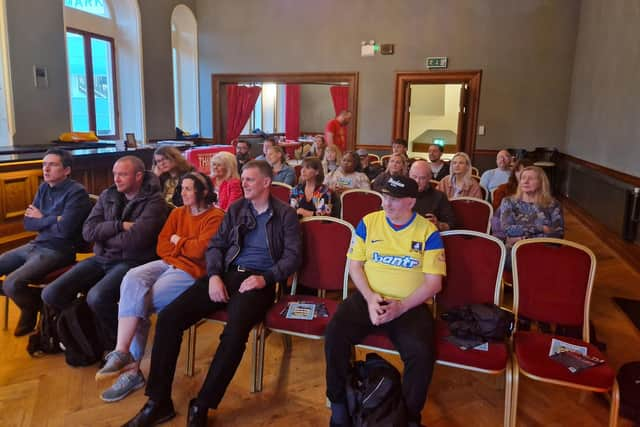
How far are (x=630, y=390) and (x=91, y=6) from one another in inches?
328

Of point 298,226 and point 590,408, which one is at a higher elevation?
point 298,226

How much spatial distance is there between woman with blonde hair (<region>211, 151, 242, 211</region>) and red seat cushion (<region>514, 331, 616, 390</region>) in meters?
2.24

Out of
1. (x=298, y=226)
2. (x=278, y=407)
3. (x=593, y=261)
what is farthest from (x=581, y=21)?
(x=278, y=407)

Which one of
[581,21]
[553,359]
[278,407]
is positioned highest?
[581,21]

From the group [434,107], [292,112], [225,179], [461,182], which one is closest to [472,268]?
[461,182]

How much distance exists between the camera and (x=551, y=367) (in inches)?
71.9

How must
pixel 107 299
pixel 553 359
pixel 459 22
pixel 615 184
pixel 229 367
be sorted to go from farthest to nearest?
pixel 459 22 < pixel 615 184 < pixel 107 299 < pixel 229 367 < pixel 553 359

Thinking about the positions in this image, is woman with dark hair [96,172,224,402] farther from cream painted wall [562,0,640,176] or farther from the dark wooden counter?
cream painted wall [562,0,640,176]

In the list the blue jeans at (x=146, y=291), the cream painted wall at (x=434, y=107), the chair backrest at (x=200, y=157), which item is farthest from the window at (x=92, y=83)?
the cream painted wall at (x=434, y=107)

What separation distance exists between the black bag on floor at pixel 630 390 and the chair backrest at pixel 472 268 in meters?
0.74

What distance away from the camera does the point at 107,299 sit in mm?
2420

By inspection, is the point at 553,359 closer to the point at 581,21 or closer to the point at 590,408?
the point at 590,408

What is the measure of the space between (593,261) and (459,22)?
21.7 ft

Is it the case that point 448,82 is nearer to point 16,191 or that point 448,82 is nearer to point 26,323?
point 16,191
